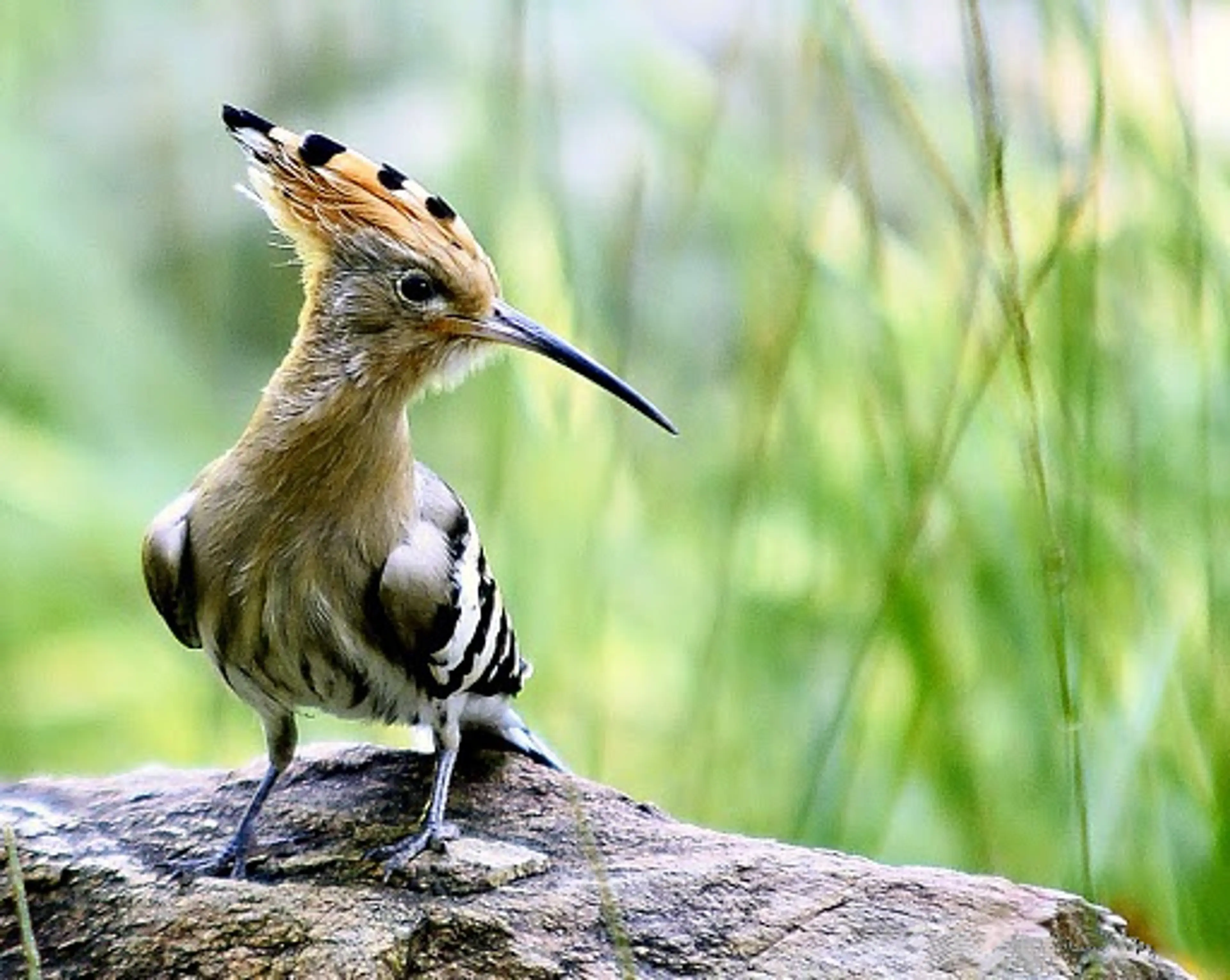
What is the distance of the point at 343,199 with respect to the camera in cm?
226

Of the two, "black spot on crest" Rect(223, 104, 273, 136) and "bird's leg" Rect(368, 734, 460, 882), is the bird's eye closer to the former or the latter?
"black spot on crest" Rect(223, 104, 273, 136)

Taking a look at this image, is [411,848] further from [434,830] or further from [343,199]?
[343,199]

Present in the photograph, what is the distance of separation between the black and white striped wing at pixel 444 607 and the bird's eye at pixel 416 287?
218 mm

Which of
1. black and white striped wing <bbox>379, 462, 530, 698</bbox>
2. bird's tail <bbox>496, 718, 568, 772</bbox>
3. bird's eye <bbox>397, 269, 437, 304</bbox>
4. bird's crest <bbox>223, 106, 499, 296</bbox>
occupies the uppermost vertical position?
bird's crest <bbox>223, 106, 499, 296</bbox>

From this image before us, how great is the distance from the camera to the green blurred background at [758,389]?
271 cm

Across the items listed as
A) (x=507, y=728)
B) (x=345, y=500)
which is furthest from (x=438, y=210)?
(x=507, y=728)

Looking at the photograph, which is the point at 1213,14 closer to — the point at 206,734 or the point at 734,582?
the point at 734,582

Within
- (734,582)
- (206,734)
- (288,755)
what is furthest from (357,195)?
(206,734)

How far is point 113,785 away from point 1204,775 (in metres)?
1.37

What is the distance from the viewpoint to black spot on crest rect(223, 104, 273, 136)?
2270 mm

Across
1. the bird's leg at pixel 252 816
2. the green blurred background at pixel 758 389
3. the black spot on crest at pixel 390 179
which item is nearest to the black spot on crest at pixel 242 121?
the black spot on crest at pixel 390 179

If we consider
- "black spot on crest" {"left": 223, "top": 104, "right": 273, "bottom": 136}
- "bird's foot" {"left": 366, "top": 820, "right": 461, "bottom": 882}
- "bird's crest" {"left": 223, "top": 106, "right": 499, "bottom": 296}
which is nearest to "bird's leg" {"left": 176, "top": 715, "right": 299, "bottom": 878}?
"bird's foot" {"left": 366, "top": 820, "right": 461, "bottom": 882}

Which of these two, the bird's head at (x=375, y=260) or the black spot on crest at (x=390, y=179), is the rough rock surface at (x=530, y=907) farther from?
the black spot on crest at (x=390, y=179)

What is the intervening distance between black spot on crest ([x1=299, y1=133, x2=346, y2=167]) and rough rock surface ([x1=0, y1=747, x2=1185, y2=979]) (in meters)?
0.67
